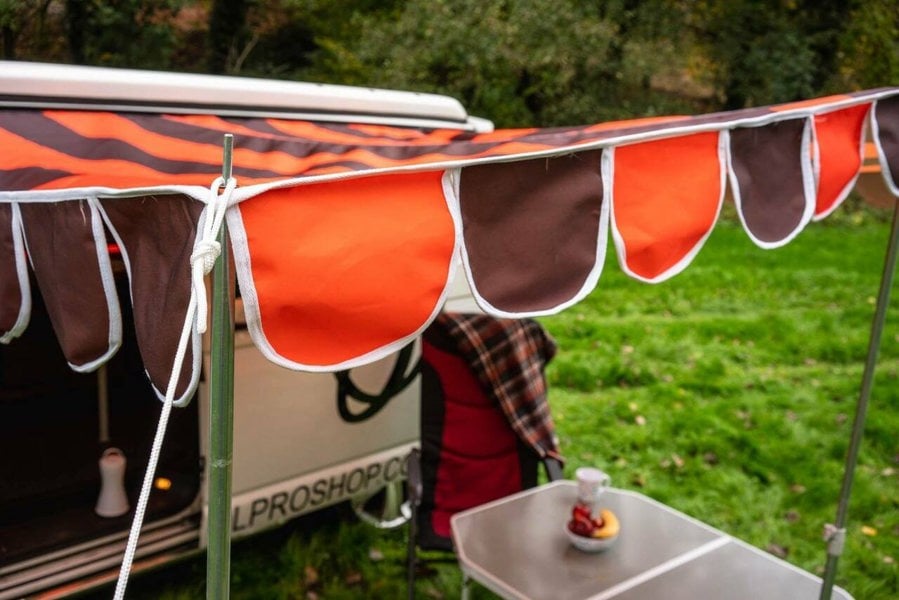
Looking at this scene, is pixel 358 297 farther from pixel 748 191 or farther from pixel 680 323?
pixel 680 323

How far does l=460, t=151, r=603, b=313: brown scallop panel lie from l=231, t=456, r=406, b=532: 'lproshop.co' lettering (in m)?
2.17

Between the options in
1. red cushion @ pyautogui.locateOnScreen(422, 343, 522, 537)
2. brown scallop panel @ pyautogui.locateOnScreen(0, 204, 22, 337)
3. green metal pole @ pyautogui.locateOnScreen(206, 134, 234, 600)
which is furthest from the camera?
red cushion @ pyautogui.locateOnScreen(422, 343, 522, 537)

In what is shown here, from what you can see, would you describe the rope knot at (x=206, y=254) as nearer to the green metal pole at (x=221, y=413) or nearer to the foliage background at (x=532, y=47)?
the green metal pole at (x=221, y=413)

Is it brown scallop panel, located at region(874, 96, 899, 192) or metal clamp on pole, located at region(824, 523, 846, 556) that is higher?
brown scallop panel, located at region(874, 96, 899, 192)

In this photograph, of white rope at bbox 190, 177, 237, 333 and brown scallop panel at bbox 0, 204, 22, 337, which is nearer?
white rope at bbox 190, 177, 237, 333

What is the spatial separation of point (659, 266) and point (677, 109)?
519 inches

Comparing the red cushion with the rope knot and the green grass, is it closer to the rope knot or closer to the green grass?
the green grass

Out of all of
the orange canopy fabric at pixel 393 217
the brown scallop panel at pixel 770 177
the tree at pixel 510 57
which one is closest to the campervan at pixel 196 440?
the orange canopy fabric at pixel 393 217

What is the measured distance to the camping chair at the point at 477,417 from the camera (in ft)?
13.0

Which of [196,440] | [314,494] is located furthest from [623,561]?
[196,440]

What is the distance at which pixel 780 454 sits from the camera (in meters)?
5.69

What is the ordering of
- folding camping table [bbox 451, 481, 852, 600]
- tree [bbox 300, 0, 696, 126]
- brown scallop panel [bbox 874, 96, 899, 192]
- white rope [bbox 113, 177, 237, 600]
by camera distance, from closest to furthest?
white rope [bbox 113, 177, 237, 600] < brown scallop panel [bbox 874, 96, 899, 192] < folding camping table [bbox 451, 481, 852, 600] < tree [bbox 300, 0, 696, 126]

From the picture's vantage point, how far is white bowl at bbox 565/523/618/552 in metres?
3.19

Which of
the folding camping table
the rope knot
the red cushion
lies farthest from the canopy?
the red cushion
